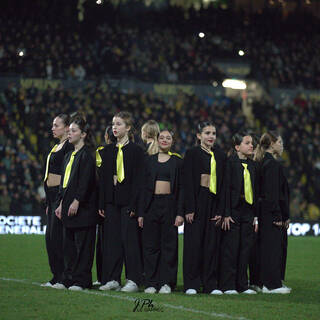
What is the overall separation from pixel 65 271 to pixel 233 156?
283 centimetres

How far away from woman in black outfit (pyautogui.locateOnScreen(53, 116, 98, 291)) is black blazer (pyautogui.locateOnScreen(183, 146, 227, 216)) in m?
1.24

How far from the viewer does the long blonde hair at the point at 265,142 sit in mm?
12758

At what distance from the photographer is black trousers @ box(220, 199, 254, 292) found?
470 inches

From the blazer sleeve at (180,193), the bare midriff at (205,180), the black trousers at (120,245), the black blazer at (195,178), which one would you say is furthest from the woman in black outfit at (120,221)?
the bare midriff at (205,180)

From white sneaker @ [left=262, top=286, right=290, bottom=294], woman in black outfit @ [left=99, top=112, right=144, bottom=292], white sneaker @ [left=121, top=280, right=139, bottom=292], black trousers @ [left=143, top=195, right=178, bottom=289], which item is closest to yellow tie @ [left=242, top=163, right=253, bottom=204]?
black trousers @ [left=143, top=195, right=178, bottom=289]

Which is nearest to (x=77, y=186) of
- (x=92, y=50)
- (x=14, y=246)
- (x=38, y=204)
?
(x=14, y=246)

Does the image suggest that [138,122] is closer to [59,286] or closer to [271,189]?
[271,189]

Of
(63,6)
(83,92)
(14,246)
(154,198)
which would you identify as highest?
(63,6)

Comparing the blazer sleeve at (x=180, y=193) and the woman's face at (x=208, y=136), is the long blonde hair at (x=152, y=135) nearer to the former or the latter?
the blazer sleeve at (x=180, y=193)

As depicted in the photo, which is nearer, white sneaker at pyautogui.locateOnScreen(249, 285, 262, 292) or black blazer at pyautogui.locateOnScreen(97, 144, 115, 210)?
black blazer at pyautogui.locateOnScreen(97, 144, 115, 210)

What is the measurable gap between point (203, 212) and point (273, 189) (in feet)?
3.79

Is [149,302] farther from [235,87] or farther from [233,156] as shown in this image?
[235,87]

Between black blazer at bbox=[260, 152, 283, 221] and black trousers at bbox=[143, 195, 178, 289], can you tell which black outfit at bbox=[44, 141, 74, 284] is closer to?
black trousers at bbox=[143, 195, 178, 289]

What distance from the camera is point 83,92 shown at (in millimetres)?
33781
